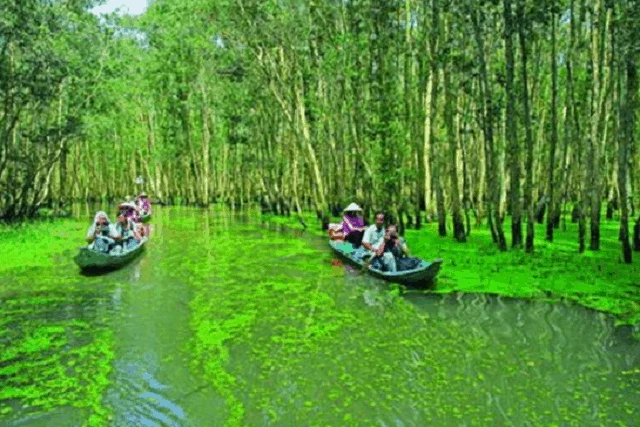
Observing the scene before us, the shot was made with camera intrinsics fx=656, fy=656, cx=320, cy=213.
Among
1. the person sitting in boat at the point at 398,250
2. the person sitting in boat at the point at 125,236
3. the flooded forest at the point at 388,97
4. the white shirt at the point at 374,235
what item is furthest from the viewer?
the person sitting in boat at the point at 125,236

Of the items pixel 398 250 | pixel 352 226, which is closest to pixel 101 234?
pixel 352 226

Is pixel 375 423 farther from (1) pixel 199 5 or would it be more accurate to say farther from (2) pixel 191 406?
(1) pixel 199 5

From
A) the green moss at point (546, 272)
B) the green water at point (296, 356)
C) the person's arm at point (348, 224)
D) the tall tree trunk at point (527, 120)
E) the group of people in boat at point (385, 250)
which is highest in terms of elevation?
the tall tree trunk at point (527, 120)

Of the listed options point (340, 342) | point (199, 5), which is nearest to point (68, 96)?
point (199, 5)

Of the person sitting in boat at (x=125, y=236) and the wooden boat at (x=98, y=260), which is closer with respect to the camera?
the wooden boat at (x=98, y=260)

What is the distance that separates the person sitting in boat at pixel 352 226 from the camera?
20359mm

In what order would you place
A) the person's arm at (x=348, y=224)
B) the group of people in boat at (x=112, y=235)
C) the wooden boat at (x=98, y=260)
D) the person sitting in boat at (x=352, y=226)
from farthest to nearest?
the person's arm at (x=348, y=224) → the person sitting in boat at (x=352, y=226) → the group of people in boat at (x=112, y=235) → the wooden boat at (x=98, y=260)

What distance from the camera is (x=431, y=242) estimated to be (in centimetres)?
2056

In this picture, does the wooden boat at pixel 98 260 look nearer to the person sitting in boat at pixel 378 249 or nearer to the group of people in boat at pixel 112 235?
the group of people in boat at pixel 112 235

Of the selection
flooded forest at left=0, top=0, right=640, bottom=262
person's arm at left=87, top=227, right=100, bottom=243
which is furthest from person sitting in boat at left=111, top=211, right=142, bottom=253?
flooded forest at left=0, top=0, right=640, bottom=262

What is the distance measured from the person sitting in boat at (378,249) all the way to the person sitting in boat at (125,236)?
687cm

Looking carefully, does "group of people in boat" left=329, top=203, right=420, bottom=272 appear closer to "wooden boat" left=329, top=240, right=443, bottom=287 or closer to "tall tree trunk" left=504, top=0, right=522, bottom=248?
"wooden boat" left=329, top=240, right=443, bottom=287

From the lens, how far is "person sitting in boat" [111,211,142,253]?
727 inches

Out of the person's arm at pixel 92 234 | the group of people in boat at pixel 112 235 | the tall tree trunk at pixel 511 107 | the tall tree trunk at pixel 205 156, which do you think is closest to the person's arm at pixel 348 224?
the tall tree trunk at pixel 511 107
